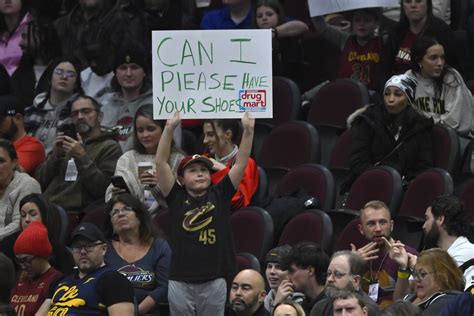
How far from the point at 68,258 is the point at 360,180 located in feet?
7.47

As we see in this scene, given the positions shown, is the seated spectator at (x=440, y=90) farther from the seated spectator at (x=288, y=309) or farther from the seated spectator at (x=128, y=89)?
the seated spectator at (x=288, y=309)

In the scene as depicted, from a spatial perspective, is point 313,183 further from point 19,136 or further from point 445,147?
point 19,136

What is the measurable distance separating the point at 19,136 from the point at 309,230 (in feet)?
11.0

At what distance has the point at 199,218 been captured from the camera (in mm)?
10703

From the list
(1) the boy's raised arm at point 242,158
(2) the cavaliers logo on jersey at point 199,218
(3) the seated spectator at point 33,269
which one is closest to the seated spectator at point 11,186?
(3) the seated spectator at point 33,269

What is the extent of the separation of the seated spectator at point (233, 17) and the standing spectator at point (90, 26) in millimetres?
824

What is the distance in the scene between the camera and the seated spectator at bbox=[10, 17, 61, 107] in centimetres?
1542

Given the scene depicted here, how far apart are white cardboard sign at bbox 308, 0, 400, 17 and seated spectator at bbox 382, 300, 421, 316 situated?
4988 millimetres

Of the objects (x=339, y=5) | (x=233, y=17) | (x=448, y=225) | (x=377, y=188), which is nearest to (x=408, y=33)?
(x=339, y=5)

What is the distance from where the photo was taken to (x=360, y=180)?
1190 centimetres

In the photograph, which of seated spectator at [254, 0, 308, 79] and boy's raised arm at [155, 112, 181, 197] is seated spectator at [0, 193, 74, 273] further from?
seated spectator at [254, 0, 308, 79]

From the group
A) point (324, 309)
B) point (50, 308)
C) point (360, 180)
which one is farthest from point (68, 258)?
point (324, 309)

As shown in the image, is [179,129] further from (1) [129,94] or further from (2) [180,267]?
(2) [180,267]

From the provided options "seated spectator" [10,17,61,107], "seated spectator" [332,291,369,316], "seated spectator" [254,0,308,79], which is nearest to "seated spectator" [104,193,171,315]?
"seated spectator" [332,291,369,316]
